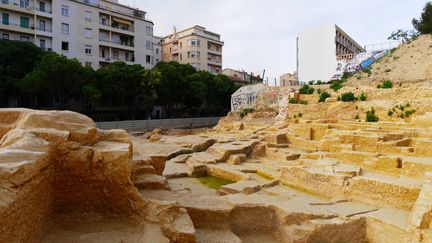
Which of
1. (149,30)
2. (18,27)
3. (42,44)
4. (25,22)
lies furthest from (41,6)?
(149,30)

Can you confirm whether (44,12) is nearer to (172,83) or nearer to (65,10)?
(65,10)

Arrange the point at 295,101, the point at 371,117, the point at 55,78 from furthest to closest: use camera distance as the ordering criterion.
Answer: the point at 55,78 → the point at 295,101 → the point at 371,117

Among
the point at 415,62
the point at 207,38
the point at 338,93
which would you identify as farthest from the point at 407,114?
the point at 207,38

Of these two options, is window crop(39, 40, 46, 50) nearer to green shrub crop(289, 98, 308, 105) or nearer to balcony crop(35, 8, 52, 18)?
balcony crop(35, 8, 52, 18)

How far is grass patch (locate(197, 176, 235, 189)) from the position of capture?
34.6 feet

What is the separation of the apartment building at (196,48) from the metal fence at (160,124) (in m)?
14.3

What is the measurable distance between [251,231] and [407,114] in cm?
1244

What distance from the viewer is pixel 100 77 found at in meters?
29.0

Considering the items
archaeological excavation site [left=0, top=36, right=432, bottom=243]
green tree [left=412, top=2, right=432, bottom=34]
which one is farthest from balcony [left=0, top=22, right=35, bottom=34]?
green tree [left=412, top=2, right=432, bottom=34]

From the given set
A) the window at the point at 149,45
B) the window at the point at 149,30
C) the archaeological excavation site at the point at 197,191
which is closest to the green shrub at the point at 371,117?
the archaeological excavation site at the point at 197,191

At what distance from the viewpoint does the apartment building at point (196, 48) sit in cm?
5088

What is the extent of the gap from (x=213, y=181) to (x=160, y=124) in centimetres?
2305

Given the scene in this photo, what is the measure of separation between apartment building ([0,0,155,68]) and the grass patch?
25805 millimetres

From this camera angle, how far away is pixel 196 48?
50812 mm
